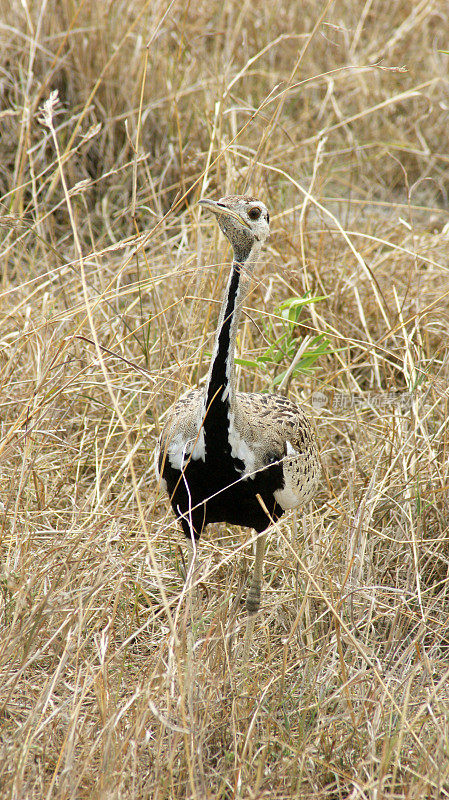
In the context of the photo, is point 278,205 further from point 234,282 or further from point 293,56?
point 234,282

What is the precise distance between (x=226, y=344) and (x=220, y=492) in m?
0.38

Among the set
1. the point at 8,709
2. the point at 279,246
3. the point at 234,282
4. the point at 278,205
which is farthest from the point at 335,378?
the point at 8,709

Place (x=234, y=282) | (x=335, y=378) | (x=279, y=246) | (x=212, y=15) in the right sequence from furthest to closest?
(x=212, y=15)
(x=279, y=246)
(x=335, y=378)
(x=234, y=282)

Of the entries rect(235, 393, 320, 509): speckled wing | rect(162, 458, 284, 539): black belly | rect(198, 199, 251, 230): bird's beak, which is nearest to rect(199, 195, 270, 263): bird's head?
rect(198, 199, 251, 230): bird's beak

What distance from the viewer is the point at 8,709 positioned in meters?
2.01

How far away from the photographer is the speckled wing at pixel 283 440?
7.41ft

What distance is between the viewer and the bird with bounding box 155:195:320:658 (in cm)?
215

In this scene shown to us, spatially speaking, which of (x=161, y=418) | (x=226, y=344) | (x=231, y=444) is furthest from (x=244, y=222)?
(x=161, y=418)

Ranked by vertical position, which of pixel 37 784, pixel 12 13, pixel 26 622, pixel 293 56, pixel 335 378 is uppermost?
pixel 12 13

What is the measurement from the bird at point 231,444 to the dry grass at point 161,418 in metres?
0.11

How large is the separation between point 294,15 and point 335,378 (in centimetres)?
275

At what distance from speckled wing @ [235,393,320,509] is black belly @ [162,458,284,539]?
0.11 feet

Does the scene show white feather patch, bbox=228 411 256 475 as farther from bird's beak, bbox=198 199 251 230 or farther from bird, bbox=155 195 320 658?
bird's beak, bbox=198 199 251 230

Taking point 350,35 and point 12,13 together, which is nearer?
point 12,13
